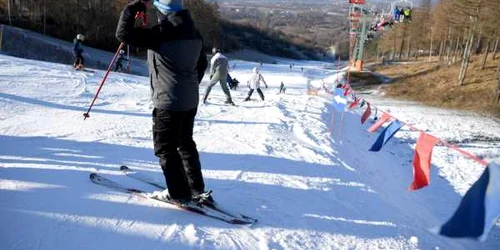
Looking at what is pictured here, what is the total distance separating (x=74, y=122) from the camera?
9.30m

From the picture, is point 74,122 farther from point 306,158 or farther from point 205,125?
point 306,158

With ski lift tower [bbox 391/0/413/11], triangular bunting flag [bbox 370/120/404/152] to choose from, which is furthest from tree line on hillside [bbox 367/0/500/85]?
triangular bunting flag [bbox 370/120/404/152]

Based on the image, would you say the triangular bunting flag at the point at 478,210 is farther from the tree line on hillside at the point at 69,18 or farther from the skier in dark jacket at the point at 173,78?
the tree line on hillside at the point at 69,18

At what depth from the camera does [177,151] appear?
15.0ft

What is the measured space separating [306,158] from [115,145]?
10.9ft

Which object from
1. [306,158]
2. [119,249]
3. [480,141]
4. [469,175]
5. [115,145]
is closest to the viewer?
[119,249]

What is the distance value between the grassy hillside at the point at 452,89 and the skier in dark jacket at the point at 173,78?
93.6 feet

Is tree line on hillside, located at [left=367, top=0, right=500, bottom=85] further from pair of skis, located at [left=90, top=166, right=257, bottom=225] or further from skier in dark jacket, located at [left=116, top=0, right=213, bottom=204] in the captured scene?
skier in dark jacket, located at [left=116, top=0, right=213, bottom=204]

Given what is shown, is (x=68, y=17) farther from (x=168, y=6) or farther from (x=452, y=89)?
(x=168, y=6)

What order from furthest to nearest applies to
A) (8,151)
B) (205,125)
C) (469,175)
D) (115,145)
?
(469,175), (205,125), (115,145), (8,151)

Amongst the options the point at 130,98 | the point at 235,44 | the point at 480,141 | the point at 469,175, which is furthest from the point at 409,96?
the point at 235,44

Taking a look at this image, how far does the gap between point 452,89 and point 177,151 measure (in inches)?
1431

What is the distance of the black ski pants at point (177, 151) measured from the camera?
446cm

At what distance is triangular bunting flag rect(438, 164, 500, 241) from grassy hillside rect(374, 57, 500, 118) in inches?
1109
